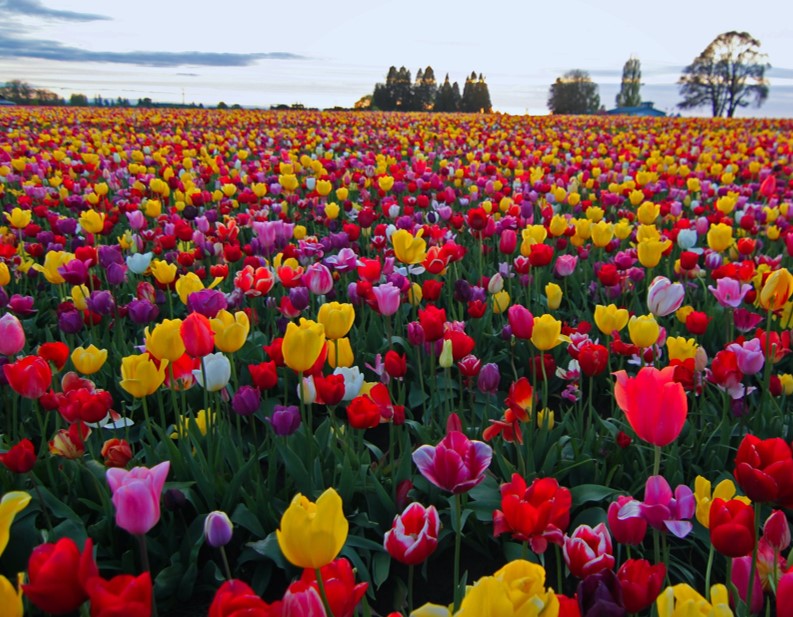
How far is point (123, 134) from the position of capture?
14859mm

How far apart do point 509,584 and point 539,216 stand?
5.88m

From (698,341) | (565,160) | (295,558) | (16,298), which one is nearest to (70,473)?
(16,298)

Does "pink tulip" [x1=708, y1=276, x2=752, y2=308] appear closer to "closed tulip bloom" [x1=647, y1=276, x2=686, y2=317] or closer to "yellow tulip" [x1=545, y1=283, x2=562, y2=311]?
"closed tulip bloom" [x1=647, y1=276, x2=686, y2=317]

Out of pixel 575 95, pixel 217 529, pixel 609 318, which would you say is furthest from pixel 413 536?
pixel 575 95

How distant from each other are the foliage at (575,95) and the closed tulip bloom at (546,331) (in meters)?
79.1

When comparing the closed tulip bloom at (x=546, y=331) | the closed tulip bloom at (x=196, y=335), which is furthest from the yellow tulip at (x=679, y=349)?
the closed tulip bloom at (x=196, y=335)

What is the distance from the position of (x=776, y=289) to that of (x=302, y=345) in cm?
167

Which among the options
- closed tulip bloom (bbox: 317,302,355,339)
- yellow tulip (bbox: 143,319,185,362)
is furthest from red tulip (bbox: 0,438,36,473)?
closed tulip bloom (bbox: 317,302,355,339)

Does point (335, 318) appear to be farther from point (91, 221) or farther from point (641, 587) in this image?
point (91, 221)

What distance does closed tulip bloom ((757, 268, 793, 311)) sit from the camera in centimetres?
239

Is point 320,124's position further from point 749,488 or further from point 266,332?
point 749,488

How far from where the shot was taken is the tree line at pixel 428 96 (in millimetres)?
57750

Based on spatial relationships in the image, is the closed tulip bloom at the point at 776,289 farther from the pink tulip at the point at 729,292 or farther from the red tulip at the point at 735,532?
the red tulip at the point at 735,532

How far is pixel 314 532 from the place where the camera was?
3.69 ft
